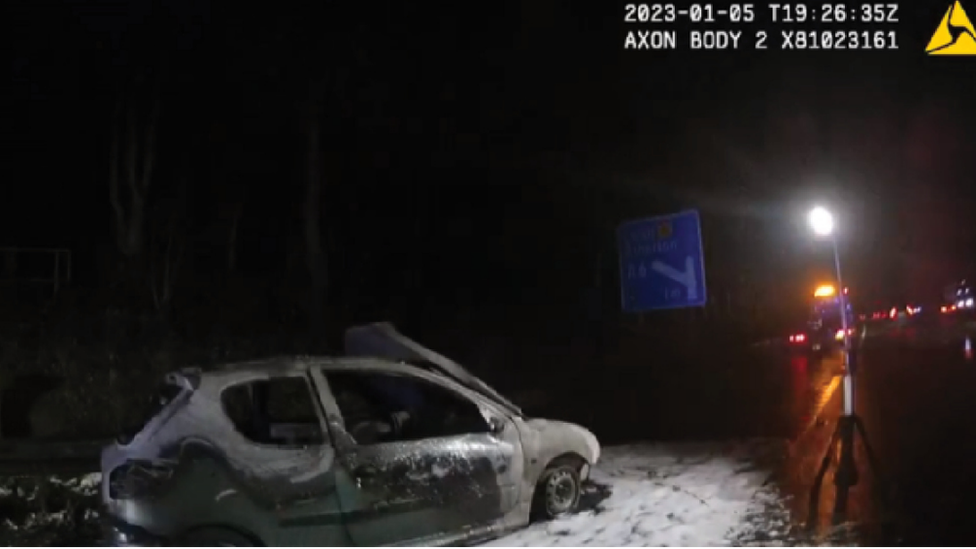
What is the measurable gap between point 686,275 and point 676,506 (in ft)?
12.6

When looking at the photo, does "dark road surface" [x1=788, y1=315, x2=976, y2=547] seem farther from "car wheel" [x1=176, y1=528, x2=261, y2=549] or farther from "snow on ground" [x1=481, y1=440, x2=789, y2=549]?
"car wheel" [x1=176, y1=528, x2=261, y2=549]

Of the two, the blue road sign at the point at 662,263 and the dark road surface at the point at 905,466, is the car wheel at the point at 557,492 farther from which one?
the blue road sign at the point at 662,263

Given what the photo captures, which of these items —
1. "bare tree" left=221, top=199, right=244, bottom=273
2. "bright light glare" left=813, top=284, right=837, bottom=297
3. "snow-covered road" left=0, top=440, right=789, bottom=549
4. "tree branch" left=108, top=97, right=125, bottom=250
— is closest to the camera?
"snow-covered road" left=0, top=440, right=789, bottom=549

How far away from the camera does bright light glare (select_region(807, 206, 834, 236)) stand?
1002 centimetres

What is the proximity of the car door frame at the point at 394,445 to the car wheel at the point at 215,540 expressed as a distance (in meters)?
0.71

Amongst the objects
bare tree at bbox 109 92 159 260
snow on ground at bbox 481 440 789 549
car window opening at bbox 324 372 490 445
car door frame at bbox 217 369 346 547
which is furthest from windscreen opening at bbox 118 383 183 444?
bare tree at bbox 109 92 159 260

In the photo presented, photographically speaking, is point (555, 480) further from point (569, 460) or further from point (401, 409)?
point (401, 409)

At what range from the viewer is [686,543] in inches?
305

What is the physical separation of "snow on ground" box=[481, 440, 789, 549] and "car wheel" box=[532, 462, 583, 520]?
0.38ft

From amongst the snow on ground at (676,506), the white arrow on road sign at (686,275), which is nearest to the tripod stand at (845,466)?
the snow on ground at (676,506)

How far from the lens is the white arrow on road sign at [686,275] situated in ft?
39.4

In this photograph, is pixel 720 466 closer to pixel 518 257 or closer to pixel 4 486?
pixel 4 486

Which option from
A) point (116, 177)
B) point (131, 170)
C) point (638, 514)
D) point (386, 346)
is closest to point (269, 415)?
point (386, 346)

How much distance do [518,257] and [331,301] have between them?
7.83 meters
